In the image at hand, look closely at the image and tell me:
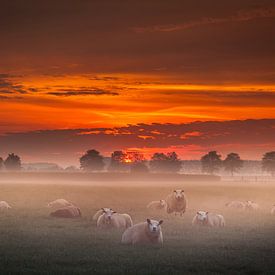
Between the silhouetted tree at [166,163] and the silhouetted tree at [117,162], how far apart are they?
1038cm

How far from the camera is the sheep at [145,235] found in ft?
73.4

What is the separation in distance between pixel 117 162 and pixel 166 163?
15773mm

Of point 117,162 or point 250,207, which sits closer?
point 250,207

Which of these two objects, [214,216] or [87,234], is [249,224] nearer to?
[214,216]

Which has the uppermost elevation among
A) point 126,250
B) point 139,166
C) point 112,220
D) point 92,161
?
point 92,161

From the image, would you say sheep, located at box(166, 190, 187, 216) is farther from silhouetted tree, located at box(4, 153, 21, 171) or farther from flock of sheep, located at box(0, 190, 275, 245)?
silhouetted tree, located at box(4, 153, 21, 171)

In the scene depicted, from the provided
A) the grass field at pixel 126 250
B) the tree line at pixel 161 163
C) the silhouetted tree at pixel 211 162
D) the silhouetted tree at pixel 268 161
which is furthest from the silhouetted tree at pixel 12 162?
the grass field at pixel 126 250

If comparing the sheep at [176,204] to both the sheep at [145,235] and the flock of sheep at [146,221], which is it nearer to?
the flock of sheep at [146,221]

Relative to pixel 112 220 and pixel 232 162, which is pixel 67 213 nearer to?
pixel 112 220

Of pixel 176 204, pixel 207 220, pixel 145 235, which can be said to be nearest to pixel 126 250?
pixel 145 235

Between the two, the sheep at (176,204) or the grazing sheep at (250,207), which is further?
the grazing sheep at (250,207)

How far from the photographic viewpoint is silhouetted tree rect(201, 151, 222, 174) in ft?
620

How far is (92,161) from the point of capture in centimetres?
18075

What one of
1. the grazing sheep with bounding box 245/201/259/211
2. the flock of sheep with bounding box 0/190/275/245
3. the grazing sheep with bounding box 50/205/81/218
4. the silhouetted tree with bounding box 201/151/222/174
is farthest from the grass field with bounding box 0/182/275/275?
the silhouetted tree with bounding box 201/151/222/174
